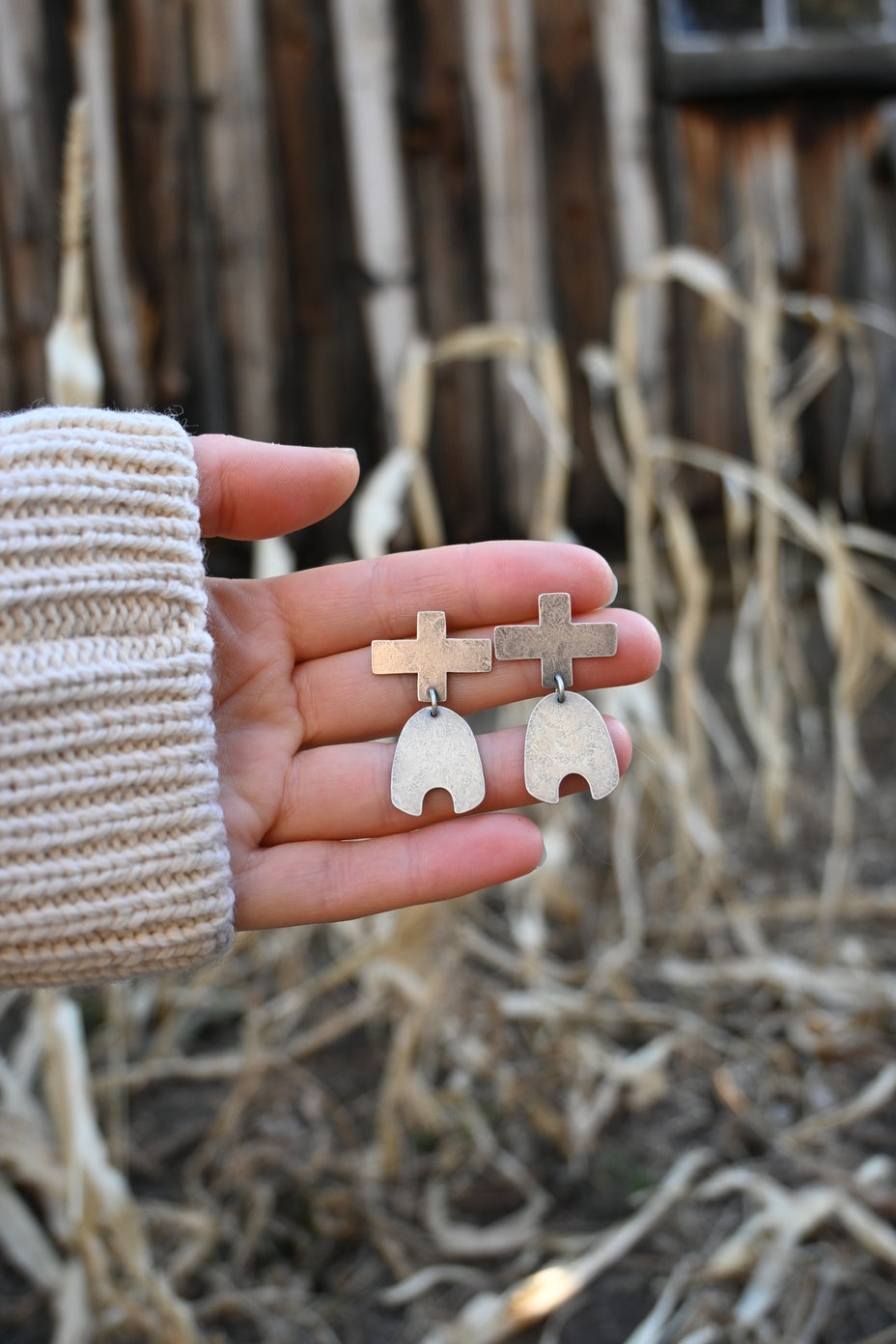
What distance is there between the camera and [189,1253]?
125 centimetres

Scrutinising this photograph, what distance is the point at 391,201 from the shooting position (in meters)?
2.07

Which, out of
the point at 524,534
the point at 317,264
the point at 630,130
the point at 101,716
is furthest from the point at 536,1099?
the point at 630,130

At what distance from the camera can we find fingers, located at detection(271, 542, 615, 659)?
0.93 m

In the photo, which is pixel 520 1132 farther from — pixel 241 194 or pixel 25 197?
pixel 25 197

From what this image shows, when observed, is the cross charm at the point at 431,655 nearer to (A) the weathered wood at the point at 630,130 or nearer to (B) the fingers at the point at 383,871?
(B) the fingers at the point at 383,871

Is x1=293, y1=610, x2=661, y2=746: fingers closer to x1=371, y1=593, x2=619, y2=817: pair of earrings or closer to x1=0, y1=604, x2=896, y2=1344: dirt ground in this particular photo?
x1=371, y1=593, x2=619, y2=817: pair of earrings

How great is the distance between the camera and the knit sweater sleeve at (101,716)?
834 millimetres

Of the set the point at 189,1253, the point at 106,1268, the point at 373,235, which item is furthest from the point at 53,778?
the point at 373,235

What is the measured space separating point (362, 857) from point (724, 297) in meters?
0.93

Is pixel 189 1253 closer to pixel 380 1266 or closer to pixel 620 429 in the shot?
pixel 380 1266

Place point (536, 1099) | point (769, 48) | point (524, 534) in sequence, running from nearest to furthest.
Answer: point (536, 1099) < point (769, 48) < point (524, 534)

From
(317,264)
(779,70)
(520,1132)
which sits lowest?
(520,1132)

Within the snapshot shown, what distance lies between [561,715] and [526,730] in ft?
0.11

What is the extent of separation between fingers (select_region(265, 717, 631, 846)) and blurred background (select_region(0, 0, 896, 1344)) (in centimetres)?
36
